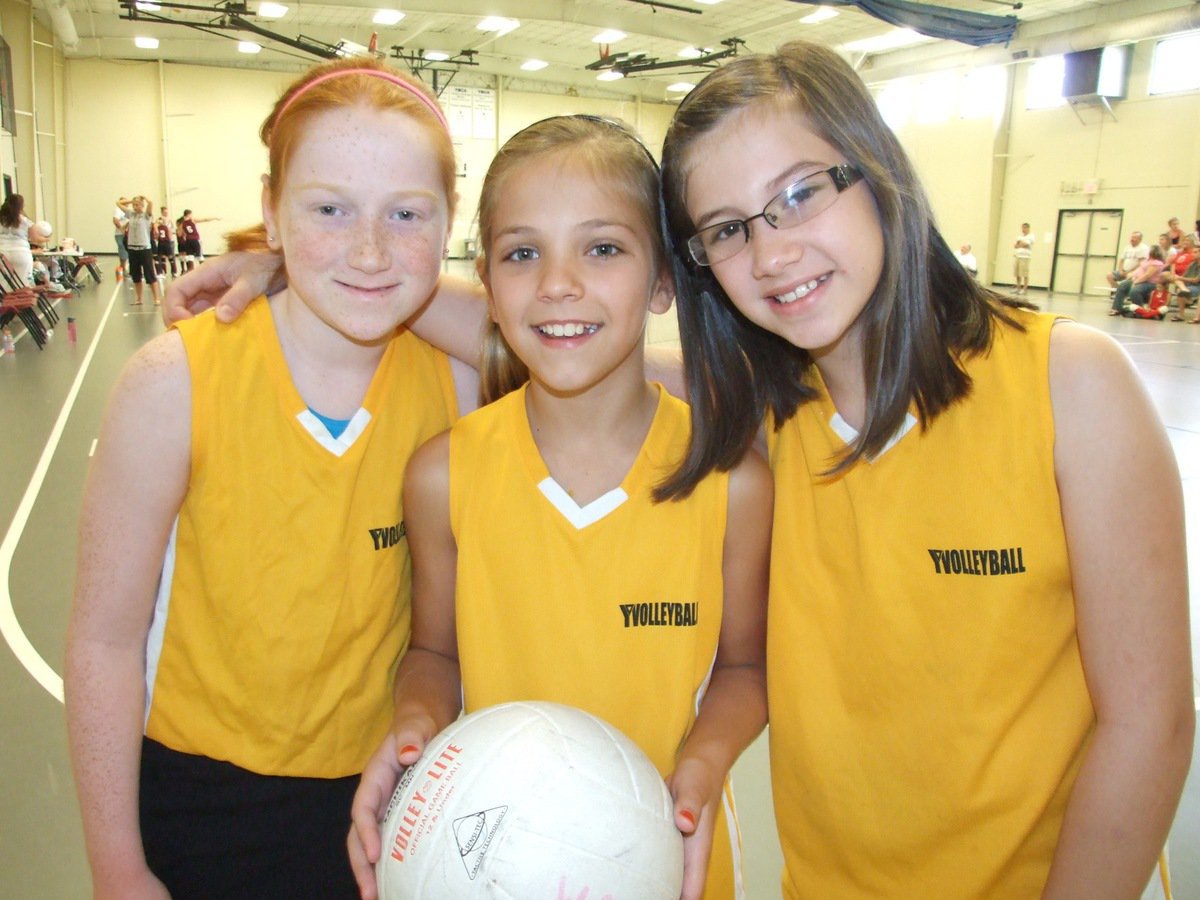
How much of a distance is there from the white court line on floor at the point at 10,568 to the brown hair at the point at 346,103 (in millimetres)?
2694

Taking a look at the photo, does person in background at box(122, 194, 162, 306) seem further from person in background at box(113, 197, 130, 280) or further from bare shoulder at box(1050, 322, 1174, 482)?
bare shoulder at box(1050, 322, 1174, 482)

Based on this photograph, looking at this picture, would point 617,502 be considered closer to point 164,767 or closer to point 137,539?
point 137,539

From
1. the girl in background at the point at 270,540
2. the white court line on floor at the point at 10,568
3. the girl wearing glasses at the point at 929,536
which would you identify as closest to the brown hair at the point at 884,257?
the girl wearing glasses at the point at 929,536

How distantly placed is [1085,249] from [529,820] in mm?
22514

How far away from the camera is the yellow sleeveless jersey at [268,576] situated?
1360 mm

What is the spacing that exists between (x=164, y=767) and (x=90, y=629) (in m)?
0.29

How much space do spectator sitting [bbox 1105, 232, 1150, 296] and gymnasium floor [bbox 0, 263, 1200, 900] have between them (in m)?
7.83

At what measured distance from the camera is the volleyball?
977 mm

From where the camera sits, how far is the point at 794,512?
1402mm

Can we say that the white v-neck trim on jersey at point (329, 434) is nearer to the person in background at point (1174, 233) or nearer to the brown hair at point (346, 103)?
the brown hair at point (346, 103)

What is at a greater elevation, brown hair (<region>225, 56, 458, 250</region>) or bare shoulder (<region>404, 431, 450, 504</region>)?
brown hair (<region>225, 56, 458, 250</region>)

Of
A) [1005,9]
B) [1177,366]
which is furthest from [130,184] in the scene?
[1177,366]

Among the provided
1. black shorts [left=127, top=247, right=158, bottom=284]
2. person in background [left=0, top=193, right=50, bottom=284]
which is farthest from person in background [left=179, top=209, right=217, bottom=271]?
person in background [left=0, top=193, right=50, bottom=284]

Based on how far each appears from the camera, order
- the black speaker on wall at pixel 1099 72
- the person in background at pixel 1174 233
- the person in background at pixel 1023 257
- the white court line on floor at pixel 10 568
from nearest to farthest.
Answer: the white court line on floor at pixel 10 568, the person in background at pixel 1174 233, the black speaker on wall at pixel 1099 72, the person in background at pixel 1023 257
